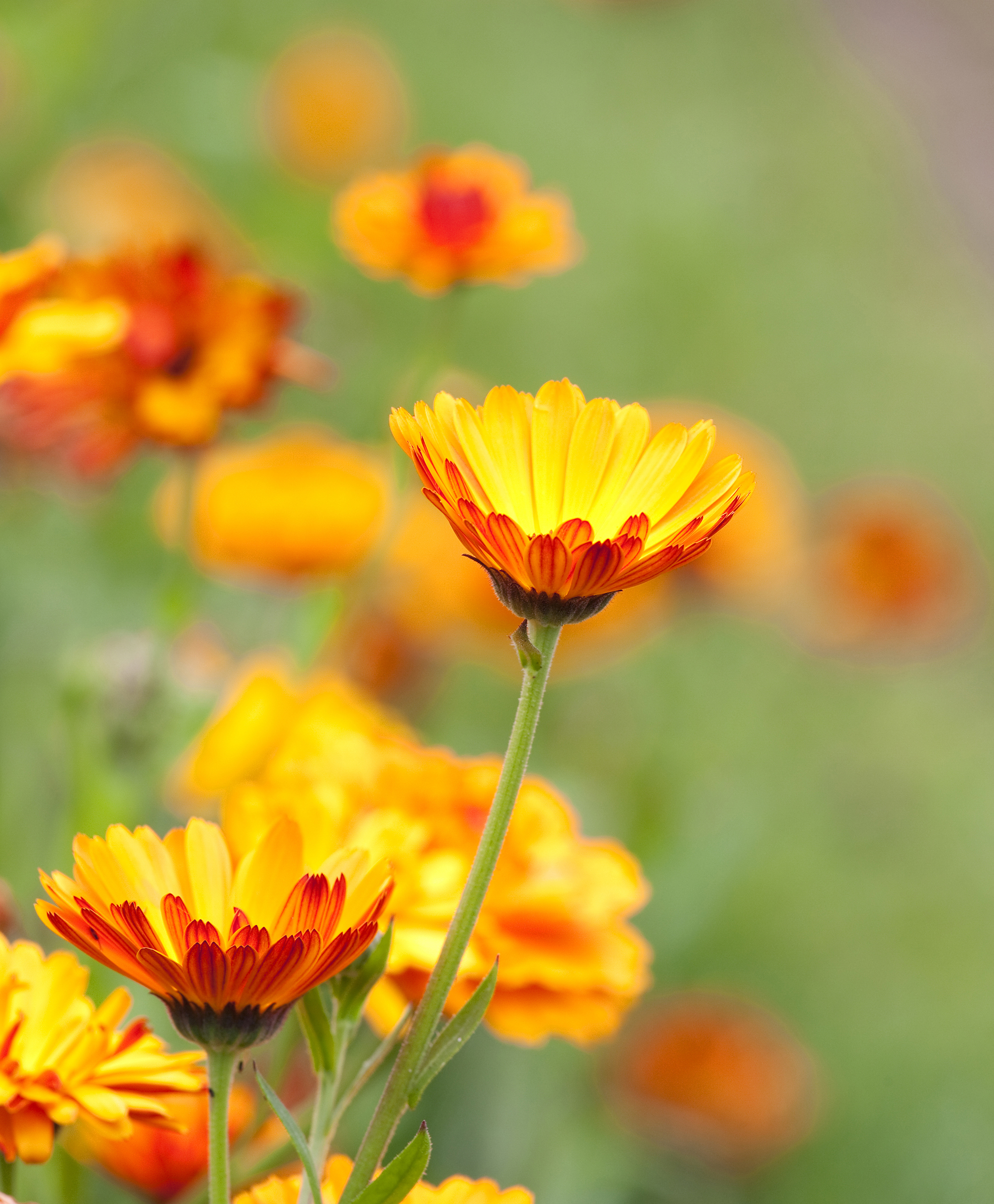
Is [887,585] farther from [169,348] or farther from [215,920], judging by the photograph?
[215,920]

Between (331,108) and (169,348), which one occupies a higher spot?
(331,108)

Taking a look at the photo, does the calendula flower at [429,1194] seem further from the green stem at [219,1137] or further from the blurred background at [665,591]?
the blurred background at [665,591]

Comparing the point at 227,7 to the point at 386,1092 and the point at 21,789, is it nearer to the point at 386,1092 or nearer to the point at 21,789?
the point at 21,789

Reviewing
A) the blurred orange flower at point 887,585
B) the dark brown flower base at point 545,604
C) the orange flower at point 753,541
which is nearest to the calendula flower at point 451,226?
the dark brown flower base at point 545,604

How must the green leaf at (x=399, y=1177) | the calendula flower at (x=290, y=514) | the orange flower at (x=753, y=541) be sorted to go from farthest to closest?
the orange flower at (x=753, y=541), the calendula flower at (x=290, y=514), the green leaf at (x=399, y=1177)

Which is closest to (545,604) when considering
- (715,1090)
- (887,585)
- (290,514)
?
(290,514)
